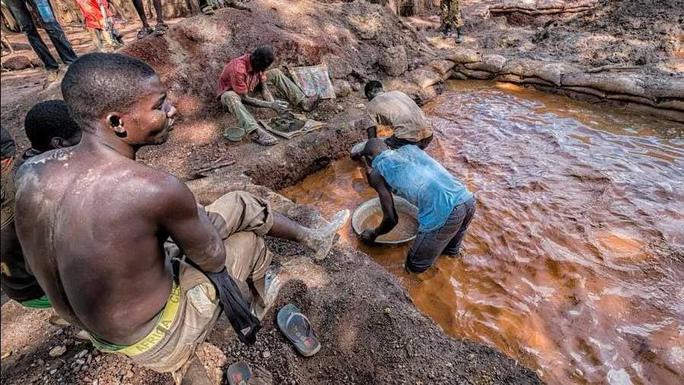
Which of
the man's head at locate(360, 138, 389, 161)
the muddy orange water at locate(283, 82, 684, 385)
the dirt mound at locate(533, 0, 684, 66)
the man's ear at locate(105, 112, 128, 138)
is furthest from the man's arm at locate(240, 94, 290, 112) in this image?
the dirt mound at locate(533, 0, 684, 66)

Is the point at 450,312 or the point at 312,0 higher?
the point at 312,0

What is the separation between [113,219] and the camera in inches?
42.8

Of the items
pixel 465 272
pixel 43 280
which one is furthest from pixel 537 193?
pixel 43 280

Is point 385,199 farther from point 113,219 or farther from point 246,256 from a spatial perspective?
point 113,219

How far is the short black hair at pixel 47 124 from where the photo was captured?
6.45ft

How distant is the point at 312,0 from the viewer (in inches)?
271

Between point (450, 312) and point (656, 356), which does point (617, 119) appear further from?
point (450, 312)

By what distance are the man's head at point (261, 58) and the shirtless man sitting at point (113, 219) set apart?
315 centimetres

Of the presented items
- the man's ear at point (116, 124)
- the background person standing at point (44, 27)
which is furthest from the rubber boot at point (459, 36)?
the man's ear at point (116, 124)

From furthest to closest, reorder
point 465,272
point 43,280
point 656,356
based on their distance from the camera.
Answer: point 465,272 < point 656,356 < point 43,280

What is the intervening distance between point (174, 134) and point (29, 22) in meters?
2.44

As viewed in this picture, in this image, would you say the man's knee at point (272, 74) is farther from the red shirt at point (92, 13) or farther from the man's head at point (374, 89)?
the red shirt at point (92, 13)

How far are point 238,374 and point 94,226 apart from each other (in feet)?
3.95

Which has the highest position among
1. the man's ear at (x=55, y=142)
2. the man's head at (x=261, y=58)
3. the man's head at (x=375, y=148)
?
the man's ear at (x=55, y=142)
